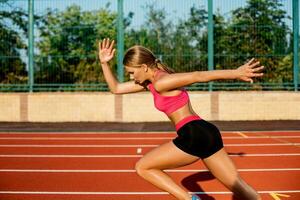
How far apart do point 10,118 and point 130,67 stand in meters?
14.4

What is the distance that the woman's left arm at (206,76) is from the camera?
359cm

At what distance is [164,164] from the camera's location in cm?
393

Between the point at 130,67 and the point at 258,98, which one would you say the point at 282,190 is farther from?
the point at 258,98

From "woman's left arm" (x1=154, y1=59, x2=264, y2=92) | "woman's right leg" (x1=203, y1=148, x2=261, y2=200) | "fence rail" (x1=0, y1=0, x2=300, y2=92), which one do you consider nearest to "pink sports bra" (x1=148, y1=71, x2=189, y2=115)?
"woman's left arm" (x1=154, y1=59, x2=264, y2=92)

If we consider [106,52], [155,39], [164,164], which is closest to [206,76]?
[164,164]

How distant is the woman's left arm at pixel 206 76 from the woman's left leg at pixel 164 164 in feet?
1.71

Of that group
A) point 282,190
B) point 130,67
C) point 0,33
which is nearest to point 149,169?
point 130,67

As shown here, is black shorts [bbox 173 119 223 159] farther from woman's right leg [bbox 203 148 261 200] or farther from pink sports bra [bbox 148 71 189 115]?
pink sports bra [bbox 148 71 189 115]

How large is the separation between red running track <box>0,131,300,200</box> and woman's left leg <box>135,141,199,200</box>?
6.01 ft

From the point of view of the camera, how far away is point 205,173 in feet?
23.9

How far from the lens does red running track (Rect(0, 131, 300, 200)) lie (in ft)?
19.7

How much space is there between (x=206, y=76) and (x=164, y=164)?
827mm

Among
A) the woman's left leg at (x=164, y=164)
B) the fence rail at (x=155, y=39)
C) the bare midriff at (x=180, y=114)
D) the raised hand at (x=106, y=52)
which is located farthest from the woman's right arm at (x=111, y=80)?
the fence rail at (x=155, y=39)

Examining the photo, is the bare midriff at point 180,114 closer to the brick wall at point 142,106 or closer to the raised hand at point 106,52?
the raised hand at point 106,52
